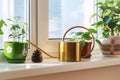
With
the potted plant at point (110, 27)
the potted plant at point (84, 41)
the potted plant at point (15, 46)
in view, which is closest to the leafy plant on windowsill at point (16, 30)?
the potted plant at point (15, 46)

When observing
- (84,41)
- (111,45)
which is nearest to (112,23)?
(111,45)

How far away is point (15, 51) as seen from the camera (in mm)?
1370

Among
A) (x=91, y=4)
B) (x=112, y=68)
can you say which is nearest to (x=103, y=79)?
(x=112, y=68)

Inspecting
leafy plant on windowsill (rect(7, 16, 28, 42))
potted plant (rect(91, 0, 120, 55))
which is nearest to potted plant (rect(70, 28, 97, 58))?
potted plant (rect(91, 0, 120, 55))

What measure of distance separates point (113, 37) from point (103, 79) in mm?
288

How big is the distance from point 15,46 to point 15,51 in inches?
1.0

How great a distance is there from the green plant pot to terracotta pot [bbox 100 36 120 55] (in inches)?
24.0

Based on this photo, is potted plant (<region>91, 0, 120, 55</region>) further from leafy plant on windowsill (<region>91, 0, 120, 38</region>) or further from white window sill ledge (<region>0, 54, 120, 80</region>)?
white window sill ledge (<region>0, 54, 120, 80</region>)

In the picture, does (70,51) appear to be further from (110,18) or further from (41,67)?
(110,18)

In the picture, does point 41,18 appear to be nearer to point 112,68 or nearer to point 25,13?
point 25,13

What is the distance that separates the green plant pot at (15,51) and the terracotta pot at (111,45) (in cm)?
61

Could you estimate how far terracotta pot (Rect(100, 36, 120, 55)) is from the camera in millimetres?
1790

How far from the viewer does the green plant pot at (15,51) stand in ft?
4.49

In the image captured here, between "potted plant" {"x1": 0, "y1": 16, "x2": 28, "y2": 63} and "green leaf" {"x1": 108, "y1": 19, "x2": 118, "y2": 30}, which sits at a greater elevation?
"green leaf" {"x1": 108, "y1": 19, "x2": 118, "y2": 30}
